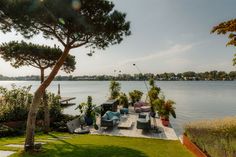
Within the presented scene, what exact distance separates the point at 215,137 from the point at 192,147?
1.68m

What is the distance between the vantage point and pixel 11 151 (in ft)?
30.2

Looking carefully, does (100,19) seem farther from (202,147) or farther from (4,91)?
(4,91)

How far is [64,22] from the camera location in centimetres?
1003

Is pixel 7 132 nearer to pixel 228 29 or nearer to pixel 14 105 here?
pixel 14 105

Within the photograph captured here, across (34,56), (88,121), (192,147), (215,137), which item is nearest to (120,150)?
(192,147)

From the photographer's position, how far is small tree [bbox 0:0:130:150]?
30.2 ft

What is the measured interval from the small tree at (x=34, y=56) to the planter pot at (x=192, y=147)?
878 cm

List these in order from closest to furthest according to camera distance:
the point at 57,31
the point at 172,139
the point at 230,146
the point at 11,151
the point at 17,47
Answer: the point at 230,146, the point at 11,151, the point at 57,31, the point at 172,139, the point at 17,47

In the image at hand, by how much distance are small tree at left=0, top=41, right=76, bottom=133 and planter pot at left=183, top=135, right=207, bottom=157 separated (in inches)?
346

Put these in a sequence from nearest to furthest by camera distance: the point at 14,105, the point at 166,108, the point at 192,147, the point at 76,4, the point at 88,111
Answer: the point at 76,4, the point at 192,147, the point at 166,108, the point at 88,111, the point at 14,105

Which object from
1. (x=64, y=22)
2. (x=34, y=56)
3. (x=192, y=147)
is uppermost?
(x=64, y=22)

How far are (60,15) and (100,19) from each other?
1.82 m

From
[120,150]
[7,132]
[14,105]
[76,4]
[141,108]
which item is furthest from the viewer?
[141,108]

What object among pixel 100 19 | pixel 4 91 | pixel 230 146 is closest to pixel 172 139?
pixel 230 146
